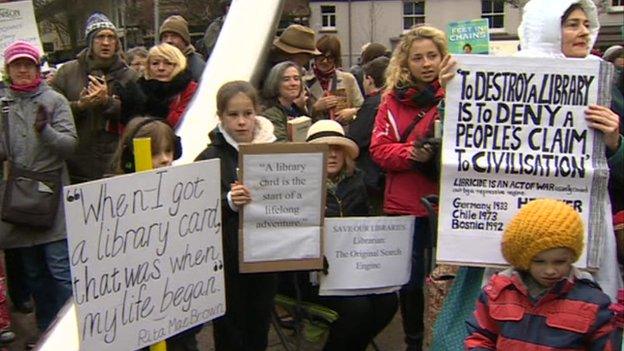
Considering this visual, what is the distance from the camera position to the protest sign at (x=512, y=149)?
10.4 ft

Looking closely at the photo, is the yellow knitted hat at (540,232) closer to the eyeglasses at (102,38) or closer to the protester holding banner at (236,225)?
the protester holding banner at (236,225)

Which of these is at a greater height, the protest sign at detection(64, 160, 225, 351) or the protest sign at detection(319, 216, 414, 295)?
the protest sign at detection(64, 160, 225, 351)

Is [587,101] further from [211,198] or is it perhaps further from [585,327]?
[211,198]

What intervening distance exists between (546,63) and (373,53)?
5190 mm

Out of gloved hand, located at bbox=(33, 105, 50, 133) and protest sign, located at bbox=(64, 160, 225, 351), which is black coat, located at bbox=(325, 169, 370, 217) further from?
gloved hand, located at bbox=(33, 105, 50, 133)

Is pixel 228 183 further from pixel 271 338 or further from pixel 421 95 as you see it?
pixel 271 338

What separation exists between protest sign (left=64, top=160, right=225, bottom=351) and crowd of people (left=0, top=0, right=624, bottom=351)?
0.41 metres

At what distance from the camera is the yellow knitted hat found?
2789 mm

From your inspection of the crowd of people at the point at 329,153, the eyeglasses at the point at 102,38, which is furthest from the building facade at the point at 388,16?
the eyeglasses at the point at 102,38

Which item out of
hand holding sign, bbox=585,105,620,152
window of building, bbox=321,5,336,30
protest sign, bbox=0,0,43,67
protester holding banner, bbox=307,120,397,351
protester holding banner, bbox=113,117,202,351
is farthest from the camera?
window of building, bbox=321,5,336,30

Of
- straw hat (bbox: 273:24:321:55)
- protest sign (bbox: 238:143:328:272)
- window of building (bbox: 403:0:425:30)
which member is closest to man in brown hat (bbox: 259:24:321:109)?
straw hat (bbox: 273:24:321:55)

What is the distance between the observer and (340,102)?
629 centimetres

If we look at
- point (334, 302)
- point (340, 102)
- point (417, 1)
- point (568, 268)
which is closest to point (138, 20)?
point (417, 1)

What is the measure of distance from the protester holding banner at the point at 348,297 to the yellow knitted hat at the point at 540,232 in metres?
1.40
